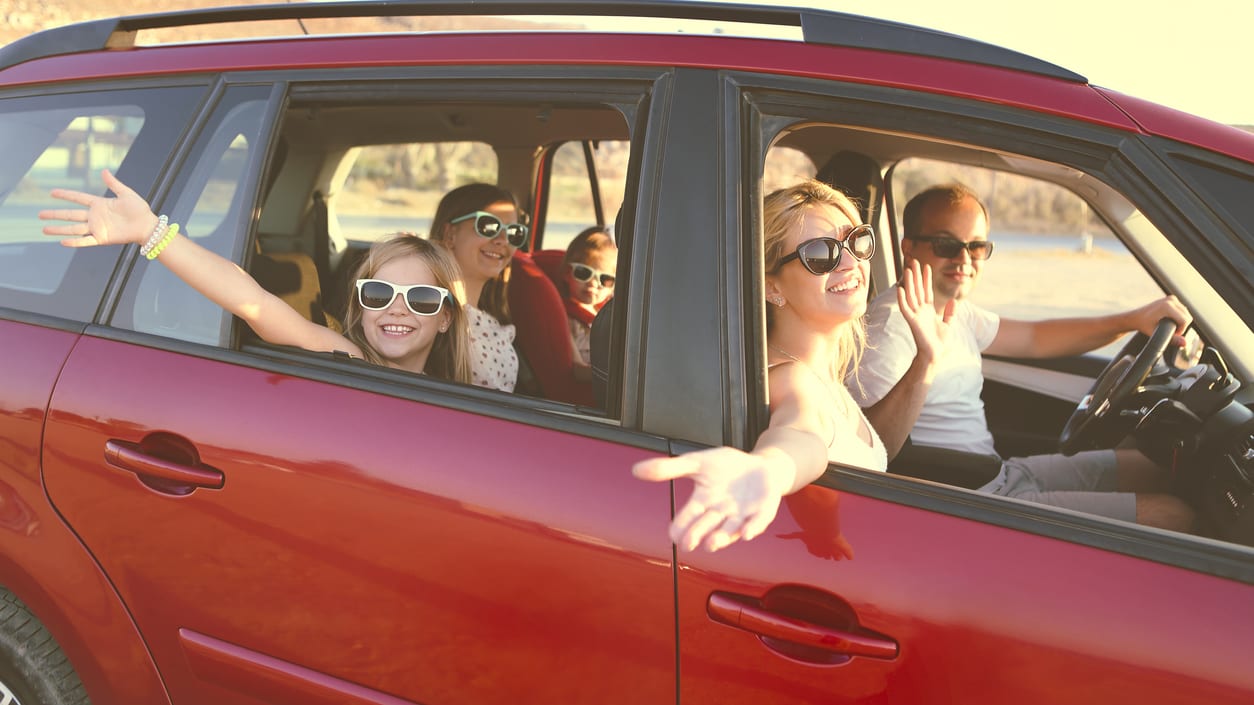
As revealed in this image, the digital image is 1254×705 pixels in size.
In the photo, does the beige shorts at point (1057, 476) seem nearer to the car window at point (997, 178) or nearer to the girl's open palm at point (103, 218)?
the car window at point (997, 178)

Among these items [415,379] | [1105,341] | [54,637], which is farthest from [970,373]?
[54,637]

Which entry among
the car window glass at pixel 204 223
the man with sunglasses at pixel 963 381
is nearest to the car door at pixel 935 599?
the man with sunglasses at pixel 963 381

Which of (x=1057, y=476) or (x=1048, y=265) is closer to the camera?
(x=1057, y=476)

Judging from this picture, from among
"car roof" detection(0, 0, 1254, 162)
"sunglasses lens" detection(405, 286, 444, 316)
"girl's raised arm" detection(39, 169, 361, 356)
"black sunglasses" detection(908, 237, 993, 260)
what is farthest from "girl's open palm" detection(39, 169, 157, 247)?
"black sunglasses" detection(908, 237, 993, 260)

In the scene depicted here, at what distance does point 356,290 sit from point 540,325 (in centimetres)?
120

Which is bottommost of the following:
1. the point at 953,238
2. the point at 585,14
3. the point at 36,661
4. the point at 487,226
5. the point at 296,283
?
the point at 36,661

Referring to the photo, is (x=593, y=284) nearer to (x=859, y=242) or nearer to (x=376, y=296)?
(x=376, y=296)

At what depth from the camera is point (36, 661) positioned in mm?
1887

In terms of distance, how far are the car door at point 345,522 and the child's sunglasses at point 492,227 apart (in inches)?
58.5

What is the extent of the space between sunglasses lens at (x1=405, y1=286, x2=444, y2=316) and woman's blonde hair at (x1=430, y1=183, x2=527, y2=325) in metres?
1.04

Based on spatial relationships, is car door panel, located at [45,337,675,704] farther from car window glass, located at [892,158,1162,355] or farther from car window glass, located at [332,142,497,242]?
car window glass, located at [332,142,497,242]

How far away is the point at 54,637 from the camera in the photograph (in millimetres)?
1880

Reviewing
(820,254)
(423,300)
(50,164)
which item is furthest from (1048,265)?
(50,164)

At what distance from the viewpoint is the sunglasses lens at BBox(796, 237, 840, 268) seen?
5.97 ft
